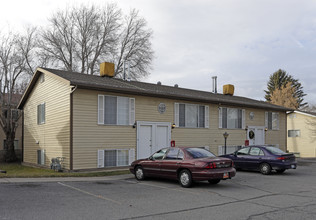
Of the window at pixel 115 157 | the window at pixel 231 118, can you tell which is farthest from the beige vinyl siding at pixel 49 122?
the window at pixel 231 118

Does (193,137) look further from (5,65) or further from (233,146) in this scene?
(5,65)

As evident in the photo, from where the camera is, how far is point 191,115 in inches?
790

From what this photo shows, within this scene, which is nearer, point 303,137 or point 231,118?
point 231,118

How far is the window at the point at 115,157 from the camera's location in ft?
52.3

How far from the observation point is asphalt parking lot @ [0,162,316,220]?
7.21 m

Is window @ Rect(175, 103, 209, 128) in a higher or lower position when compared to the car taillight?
higher

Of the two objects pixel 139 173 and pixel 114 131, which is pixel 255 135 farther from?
pixel 139 173

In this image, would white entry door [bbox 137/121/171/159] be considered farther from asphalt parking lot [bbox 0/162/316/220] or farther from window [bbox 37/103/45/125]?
window [bbox 37/103/45/125]

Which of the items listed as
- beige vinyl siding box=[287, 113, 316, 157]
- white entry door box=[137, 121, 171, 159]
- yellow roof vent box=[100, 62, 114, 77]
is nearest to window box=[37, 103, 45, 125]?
yellow roof vent box=[100, 62, 114, 77]

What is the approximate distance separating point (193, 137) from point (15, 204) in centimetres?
1328

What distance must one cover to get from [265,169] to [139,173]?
6159mm

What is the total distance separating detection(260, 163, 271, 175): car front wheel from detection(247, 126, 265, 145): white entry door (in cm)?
836

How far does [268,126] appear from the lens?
83.7 feet

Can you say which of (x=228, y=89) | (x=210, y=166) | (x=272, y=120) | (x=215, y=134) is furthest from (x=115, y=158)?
(x=272, y=120)
